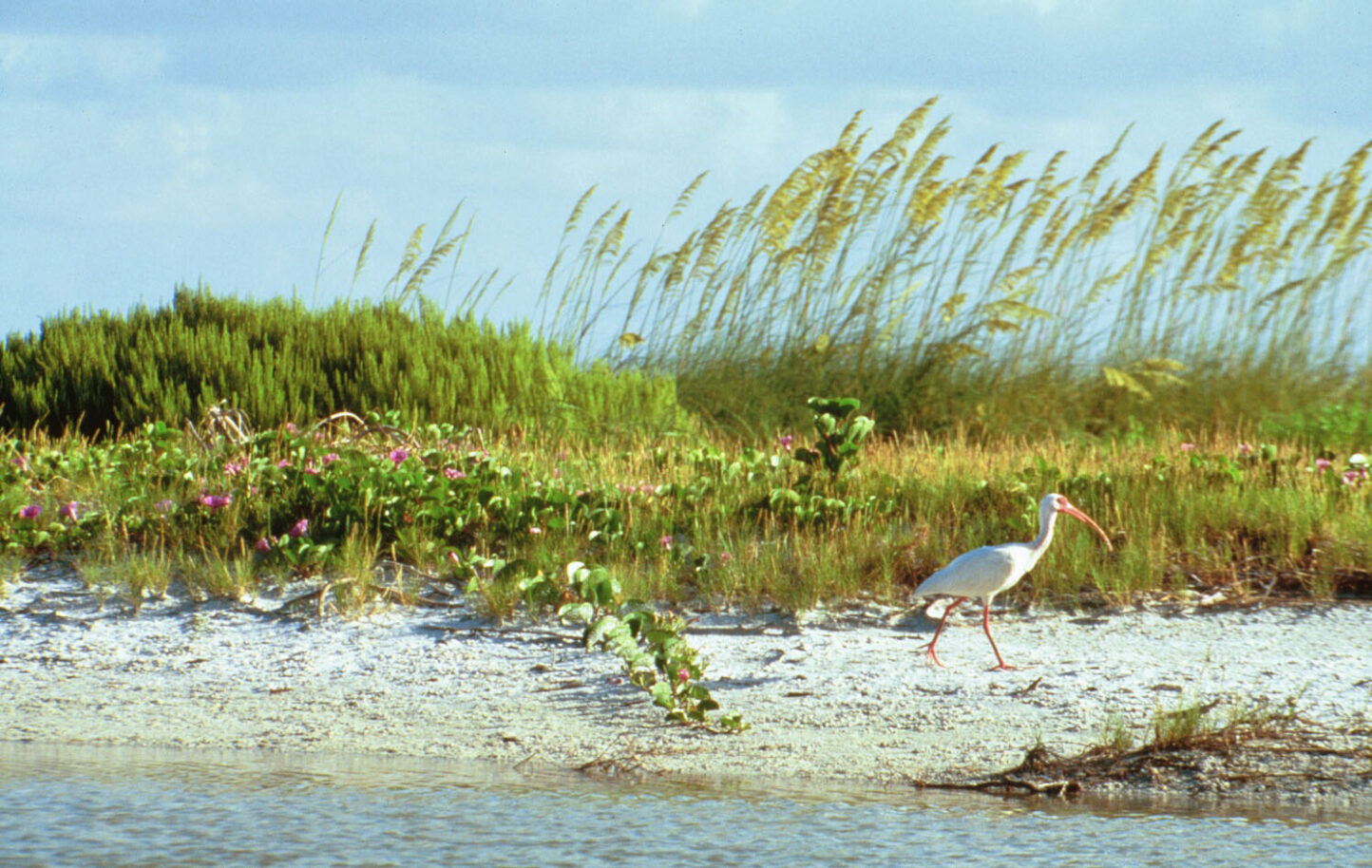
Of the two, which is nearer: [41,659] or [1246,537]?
[41,659]

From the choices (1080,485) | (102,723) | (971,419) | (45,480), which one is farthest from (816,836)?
(971,419)

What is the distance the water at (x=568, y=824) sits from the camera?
2998 mm

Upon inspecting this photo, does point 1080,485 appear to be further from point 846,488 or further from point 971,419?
point 971,419

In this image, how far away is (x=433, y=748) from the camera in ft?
13.3

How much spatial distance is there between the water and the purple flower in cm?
251

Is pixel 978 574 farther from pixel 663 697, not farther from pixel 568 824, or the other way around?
pixel 568 824

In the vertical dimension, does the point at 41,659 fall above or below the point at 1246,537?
below

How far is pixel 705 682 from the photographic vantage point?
14.9 feet

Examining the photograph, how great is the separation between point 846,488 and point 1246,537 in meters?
1.85

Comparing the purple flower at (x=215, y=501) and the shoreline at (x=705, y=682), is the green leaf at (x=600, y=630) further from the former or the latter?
the purple flower at (x=215, y=501)

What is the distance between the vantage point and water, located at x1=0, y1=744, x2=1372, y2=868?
300 cm

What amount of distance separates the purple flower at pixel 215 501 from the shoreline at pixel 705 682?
68 cm

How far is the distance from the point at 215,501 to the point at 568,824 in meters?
3.59

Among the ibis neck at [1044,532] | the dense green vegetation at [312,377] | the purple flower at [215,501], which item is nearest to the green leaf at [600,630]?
the ibis neck at [1044,532]
